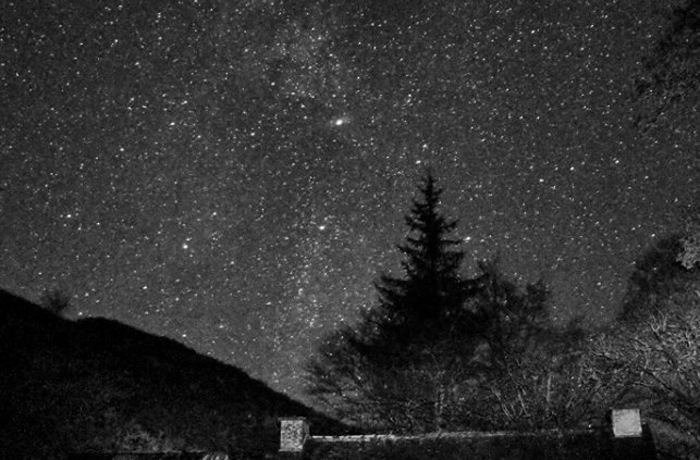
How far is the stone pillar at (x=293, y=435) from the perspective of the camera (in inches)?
564

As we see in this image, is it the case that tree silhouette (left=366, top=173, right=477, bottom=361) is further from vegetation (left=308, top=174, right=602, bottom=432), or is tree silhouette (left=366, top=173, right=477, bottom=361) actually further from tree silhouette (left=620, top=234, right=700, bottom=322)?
tree silhouette (left=620, top=234, right=700, bottom=322)

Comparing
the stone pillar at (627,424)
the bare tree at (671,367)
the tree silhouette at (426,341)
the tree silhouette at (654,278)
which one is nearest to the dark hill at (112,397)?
the tree silhouette at (426,341)

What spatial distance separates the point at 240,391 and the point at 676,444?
830 inches

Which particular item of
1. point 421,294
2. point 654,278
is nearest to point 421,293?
point 421,294

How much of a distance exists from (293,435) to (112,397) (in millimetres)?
11866

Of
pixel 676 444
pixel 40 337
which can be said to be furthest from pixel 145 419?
pixel 676 444

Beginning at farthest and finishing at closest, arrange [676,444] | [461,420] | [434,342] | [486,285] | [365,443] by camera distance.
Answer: [486,285] → [434,342] → [461,420] → [676,444] → [365,443]

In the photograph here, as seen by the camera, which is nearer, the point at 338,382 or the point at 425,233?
the point at 338,382

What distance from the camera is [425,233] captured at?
29.5 meters

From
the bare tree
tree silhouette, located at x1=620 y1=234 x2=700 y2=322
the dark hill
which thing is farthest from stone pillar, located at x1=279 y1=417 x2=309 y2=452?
tree silhouette, located at x1=620 y1=234 x2=700 y2=322

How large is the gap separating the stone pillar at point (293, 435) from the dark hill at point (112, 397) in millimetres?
701

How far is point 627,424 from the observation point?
13.5m

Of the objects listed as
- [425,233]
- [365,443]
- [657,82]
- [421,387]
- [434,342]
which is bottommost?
[365,443]

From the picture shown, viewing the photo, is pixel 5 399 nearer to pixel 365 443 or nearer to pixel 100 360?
pixel 100 360
